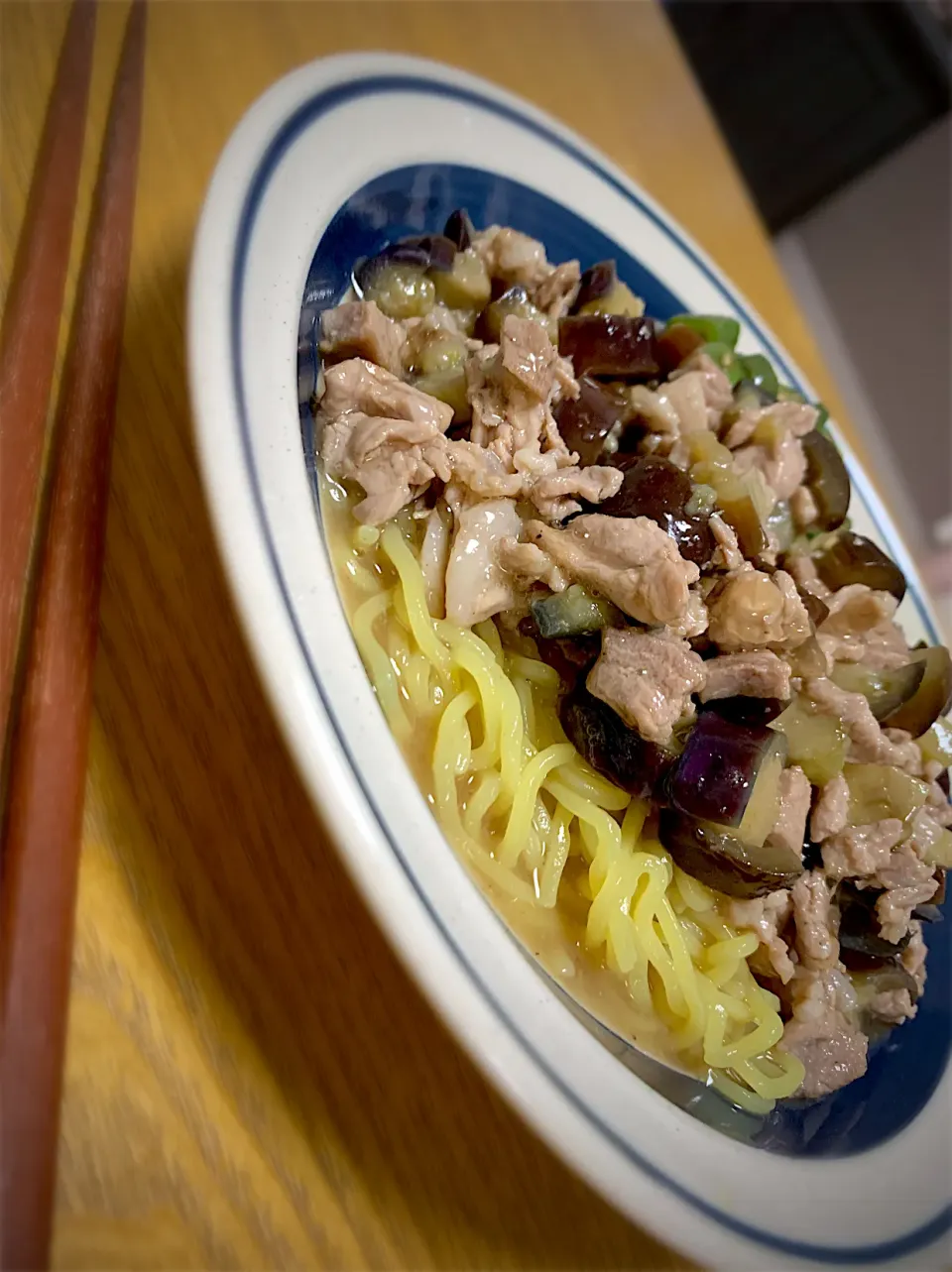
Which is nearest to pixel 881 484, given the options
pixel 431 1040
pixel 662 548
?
pixel 662 548

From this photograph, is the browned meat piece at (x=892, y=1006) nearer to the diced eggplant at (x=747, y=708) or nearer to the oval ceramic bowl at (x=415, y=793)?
the oval ceramic bowl at (x=415, y=793)

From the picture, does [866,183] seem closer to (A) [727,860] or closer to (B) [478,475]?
(B) [478,475]

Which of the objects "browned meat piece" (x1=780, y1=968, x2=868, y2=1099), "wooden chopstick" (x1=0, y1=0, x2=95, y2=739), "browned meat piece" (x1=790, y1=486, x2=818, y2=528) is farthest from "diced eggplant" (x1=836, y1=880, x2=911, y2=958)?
"wooden chopstick" (x1=0, y1=0, x2=95, y2=739)

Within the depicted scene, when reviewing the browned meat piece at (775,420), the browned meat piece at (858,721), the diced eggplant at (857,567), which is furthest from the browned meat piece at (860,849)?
→ the browned meat piece at (775,420)

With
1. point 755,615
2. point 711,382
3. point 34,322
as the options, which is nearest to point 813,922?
point 755,615

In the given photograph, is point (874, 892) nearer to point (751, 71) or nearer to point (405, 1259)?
point (405, 1259)

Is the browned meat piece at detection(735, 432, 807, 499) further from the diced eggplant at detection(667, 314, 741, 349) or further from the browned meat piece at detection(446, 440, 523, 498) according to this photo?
the browned meat piece at detection(446, 440, 523, 498)
